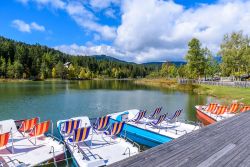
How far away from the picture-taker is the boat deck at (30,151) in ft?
31.4

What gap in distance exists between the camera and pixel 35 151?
415 inches

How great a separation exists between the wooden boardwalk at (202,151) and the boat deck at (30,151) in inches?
217

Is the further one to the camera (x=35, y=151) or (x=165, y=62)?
(x=165, y=62)

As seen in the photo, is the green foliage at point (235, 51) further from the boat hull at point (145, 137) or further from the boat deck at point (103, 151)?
the boat deck at point (103, 151)

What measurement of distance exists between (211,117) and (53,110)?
16670 mm

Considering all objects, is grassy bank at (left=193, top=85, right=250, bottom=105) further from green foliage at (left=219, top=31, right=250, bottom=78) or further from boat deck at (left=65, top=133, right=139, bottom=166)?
boat deck at (left=65, top=133, right=139, bottom=166)

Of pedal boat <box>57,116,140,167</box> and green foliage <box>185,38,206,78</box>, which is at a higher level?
green foliage <box>185,38,206,78</box>

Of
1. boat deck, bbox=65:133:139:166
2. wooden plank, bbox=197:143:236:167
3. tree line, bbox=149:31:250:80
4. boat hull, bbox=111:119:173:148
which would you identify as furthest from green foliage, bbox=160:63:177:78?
wooden plank, bbox=197:143:236:167

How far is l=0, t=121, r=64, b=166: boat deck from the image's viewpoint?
9.57 meters

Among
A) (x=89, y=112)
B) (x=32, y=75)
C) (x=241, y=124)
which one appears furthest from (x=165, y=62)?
(x=241, y=124)

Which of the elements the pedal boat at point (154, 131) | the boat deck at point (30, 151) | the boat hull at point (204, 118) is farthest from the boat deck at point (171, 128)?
the boat deck at point (30, 151)

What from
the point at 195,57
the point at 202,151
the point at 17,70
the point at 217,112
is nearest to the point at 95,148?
the point at 202,151

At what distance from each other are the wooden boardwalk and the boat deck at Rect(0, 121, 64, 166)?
217 inches

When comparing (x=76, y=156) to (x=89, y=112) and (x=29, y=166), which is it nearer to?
(x=29, y=166)
